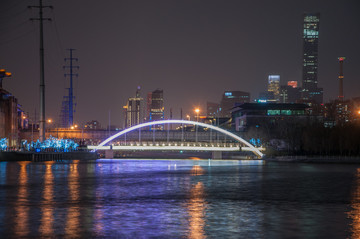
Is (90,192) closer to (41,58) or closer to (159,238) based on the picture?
(159,238)

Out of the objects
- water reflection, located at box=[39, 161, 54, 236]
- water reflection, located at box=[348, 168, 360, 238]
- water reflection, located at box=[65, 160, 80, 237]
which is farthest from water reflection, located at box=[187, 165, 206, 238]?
water reflection, located at box=[348, 168, 360, 238]

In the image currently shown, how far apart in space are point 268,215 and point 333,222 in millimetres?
2949

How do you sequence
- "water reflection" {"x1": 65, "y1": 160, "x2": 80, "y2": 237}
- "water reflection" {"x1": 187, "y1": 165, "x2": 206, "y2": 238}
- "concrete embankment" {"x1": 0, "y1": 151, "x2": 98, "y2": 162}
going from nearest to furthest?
"water reflection" {"x1": 65, "y1": 160, "x2": 80, "y2": 237} < "water reflection" {"x1": 187, "y1": 165, "x2": 206, "y2": 238} < "concrete embankment" {"x1": 0, "y1": 151, "x2": 98, "y2": 162}

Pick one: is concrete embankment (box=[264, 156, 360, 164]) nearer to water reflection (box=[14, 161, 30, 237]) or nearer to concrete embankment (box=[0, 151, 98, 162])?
concrete embankment (box=[0, 151, 98, 162])

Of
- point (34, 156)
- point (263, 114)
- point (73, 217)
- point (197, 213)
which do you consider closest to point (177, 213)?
point (197, 213)

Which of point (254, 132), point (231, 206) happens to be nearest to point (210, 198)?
point (231, 206)

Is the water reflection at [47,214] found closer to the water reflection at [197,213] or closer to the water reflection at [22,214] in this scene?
the water reflection at [22,214]

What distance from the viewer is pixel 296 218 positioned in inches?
869

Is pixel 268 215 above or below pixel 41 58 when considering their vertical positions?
below

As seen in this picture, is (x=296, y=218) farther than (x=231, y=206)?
No

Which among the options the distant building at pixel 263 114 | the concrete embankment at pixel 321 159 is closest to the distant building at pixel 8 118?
the concrete embankment at pixel 321 159

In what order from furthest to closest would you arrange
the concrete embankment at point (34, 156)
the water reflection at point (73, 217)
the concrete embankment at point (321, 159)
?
the concrete embankment at point (321, 159)
the concrete embankment at point (34, 156)
the water reflection at point (73, 217)

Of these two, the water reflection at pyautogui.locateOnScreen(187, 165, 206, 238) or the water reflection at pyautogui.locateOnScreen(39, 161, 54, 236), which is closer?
the water reflection at pyautogui.locateOnScreen(187, 165, 206, 238)

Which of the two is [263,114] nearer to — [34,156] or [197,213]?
[34,156]
